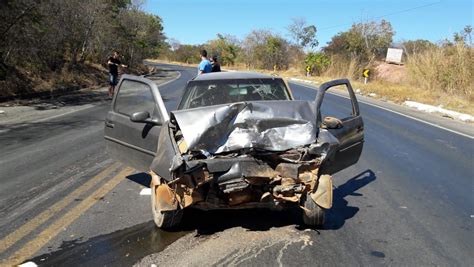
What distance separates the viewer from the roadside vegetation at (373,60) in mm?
24672

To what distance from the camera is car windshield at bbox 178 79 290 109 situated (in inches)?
242

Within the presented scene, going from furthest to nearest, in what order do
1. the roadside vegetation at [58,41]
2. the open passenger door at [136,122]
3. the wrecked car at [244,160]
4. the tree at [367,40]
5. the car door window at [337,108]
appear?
the tree at [367,40] < the roadside vegetation at [58,41] < the car door window at [337,108] < the open passenger door at [136,122] < the wrecked car at [244,160]

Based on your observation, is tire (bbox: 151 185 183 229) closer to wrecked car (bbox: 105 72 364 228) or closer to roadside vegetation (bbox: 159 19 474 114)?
wrecked car (bbox: 105 72 364 228)

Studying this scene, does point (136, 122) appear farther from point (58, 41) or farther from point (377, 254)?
point (58, 41)

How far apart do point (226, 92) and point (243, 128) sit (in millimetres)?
1655

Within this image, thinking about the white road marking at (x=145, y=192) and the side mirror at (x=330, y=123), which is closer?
the side mirror at (x=330, y=123)

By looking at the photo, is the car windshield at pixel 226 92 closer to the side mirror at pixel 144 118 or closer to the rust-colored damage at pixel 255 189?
the side mirror at pixel 144 118

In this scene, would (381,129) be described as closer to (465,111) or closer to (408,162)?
(408,162)

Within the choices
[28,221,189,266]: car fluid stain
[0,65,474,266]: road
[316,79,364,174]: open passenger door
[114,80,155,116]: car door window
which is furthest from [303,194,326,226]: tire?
[114,80,155,116]: car door window

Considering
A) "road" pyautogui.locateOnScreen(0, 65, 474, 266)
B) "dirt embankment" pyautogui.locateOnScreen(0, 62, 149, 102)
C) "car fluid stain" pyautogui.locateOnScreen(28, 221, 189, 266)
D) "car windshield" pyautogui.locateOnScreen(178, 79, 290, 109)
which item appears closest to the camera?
"car fluid stain" pyautogui.locateOnScreen(28, 221, 189, 266)

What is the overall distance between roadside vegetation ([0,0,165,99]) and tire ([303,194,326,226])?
52.1ft

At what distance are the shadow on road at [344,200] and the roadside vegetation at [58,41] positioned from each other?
1464 centimetres

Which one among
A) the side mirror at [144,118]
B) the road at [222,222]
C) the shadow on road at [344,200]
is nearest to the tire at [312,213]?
the road at [222,222]

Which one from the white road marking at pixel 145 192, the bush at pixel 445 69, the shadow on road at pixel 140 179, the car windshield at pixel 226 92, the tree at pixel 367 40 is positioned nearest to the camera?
the car windshield at pixel 226 92
